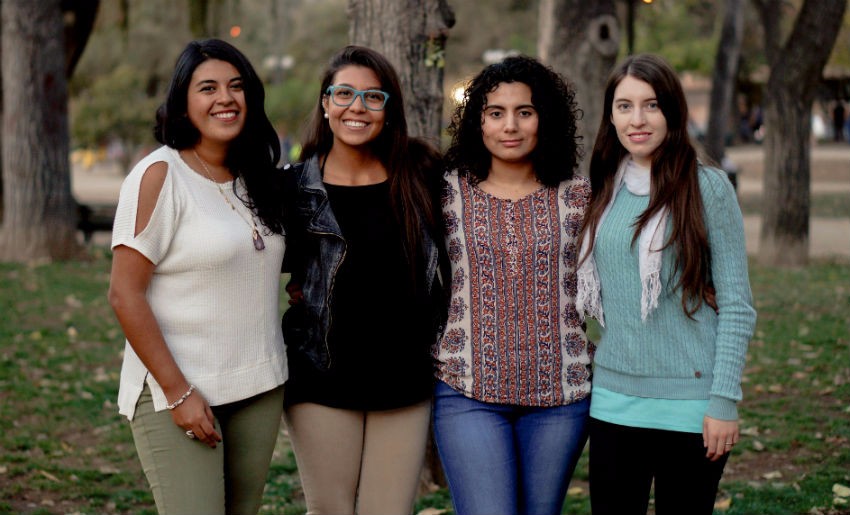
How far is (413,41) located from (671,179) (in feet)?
6.44

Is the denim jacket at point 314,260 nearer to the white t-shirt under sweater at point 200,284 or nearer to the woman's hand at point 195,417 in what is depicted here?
the white t-shirt under sweater at point 200,284

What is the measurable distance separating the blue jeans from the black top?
7.8 inches

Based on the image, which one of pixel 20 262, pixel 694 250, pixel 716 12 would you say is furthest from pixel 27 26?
pixel 716 12

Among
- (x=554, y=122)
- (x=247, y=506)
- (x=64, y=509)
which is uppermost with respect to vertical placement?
(x=554, y=122)

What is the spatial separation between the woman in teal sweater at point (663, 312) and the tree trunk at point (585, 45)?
6.21m

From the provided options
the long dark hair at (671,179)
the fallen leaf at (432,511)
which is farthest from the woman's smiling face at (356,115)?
the fallen leaf at (432,511)

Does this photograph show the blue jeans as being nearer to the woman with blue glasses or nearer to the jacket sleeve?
the woman with blue glasses

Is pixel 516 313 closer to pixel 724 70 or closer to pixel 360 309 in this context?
pixel 360 309

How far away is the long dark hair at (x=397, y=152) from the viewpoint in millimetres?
3357

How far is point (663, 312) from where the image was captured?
311 centimetres

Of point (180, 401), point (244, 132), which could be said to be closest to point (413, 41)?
point (244, 132)

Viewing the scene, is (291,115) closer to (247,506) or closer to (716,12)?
(716,12)

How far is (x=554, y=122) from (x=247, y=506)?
168 centimetres

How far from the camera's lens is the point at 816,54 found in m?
11.9
